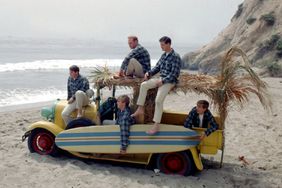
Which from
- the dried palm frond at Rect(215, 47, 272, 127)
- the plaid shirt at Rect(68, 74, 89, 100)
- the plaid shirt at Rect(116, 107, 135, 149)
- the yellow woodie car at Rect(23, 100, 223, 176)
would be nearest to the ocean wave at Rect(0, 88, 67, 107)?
the plaid shirt at Rect(68, 74, 89, 100)

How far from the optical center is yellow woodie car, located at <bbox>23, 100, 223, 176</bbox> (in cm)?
813

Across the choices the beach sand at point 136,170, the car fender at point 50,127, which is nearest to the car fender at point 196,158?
the beach sand at point 136,170

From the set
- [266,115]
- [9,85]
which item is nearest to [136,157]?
[266,115]

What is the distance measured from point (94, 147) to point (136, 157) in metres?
0.91

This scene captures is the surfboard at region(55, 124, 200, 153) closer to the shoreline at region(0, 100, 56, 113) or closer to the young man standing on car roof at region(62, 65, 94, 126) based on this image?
the young man standing on car roof at region(62, 65, 94, 126)

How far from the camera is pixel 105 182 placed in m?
7.76

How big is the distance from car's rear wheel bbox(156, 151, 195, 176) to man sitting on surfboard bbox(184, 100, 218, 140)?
0.54m

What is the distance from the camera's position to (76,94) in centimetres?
898

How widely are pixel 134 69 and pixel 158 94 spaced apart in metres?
0.95

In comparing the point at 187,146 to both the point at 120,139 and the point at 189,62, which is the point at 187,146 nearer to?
the point at 120,139

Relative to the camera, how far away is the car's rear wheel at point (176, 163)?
8.25 metres

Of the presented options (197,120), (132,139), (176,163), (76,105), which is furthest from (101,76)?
(176,163)

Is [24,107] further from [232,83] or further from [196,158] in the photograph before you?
[232,83]

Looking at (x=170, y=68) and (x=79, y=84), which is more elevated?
(x=170, y=68)
